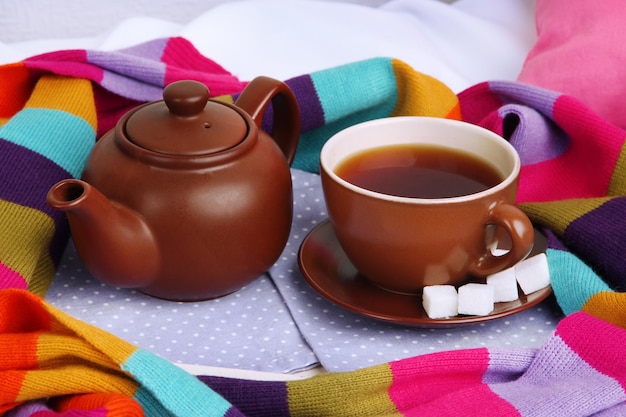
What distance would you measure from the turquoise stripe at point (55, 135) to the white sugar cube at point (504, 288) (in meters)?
0.38

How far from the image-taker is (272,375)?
0.63 m

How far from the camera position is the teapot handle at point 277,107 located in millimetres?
740

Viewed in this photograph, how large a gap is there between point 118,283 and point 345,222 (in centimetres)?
18

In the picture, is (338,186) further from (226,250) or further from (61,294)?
(61,294)

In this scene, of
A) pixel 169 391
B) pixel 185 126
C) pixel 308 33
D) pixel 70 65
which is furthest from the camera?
pixel 308 33

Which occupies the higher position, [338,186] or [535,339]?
[338,186]

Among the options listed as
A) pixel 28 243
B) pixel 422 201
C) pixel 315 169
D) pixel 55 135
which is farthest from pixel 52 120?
pixel 422 201

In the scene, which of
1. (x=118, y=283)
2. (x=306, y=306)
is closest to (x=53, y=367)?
(x=118, y=283)

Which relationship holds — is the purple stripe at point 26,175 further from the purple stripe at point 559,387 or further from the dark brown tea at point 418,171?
the purple stripe at point 559,387

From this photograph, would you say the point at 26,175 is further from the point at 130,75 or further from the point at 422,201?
the point at 422,201

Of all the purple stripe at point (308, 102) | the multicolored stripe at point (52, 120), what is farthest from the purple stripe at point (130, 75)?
the purple stripe at point (308, 102)

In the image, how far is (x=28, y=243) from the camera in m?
0.70

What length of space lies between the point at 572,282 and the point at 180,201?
0.30 m

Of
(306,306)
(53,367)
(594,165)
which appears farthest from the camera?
(594,165)
